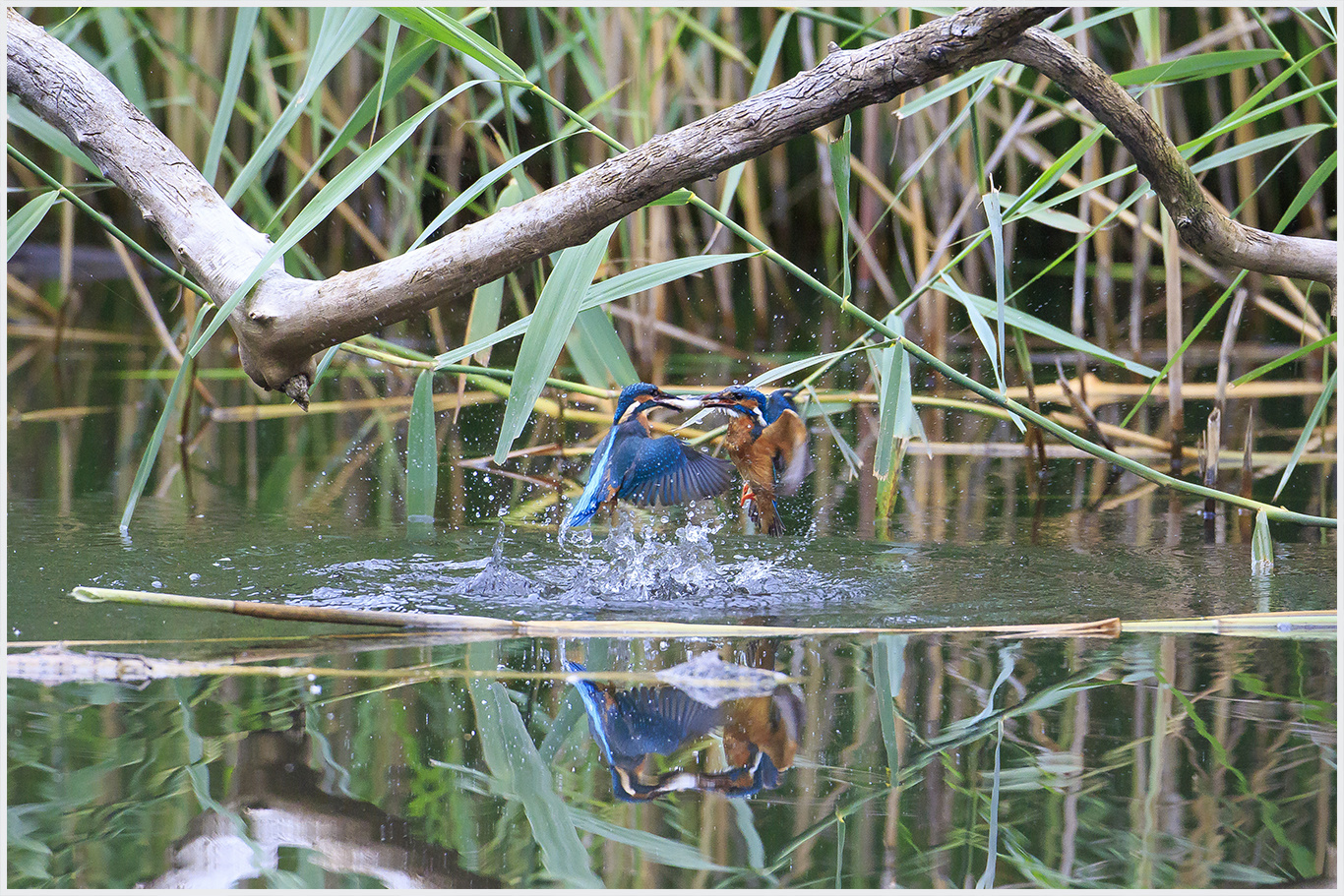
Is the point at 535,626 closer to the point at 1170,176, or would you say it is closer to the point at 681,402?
the point at 681,402

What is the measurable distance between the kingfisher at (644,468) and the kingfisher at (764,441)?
0.09 m

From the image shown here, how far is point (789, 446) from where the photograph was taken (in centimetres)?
221

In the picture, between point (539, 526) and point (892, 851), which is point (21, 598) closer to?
point (539, 526)

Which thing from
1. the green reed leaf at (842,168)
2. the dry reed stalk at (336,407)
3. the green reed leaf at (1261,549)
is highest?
the green reed leaf at (842,168)

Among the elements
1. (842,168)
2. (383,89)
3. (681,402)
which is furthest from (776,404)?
(383,89)

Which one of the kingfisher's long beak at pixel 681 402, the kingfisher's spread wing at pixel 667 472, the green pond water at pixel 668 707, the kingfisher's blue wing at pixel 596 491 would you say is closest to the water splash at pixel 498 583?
the green pond water at pixel 668 707

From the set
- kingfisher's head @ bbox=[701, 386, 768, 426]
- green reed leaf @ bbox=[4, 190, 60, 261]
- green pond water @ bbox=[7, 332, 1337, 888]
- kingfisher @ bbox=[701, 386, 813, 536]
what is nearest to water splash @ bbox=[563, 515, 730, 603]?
green pond water @ bbox=[7, 332, 1337, 888]

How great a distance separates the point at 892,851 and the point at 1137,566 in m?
1.23

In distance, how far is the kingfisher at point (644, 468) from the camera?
2.14 meters

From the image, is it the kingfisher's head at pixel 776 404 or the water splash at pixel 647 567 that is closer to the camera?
the water splash at pixel 647 567

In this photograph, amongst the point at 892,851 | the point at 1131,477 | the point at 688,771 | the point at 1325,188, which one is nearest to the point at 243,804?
the point at 688,771

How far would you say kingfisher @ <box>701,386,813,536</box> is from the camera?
220 centimetres

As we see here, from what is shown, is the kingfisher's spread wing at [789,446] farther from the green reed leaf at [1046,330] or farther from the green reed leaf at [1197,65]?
the green reed leaf at [1197,65]

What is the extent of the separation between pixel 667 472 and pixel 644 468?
42 mm
